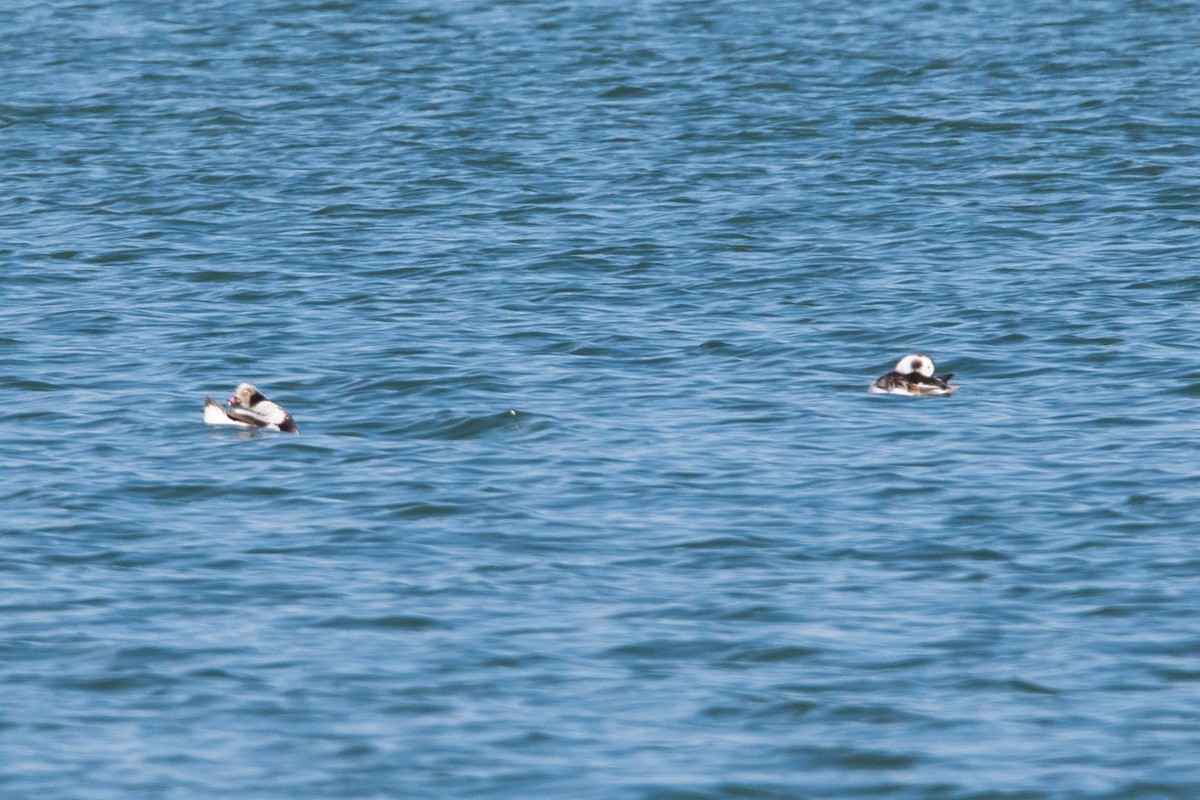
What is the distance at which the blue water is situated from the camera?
12.5 metres

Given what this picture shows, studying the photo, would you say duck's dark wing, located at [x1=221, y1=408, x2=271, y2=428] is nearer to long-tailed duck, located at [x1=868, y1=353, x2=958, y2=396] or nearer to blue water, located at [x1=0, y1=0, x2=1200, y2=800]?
blue water, located at [x1=0, y1=0, x2=1200, y2=800]

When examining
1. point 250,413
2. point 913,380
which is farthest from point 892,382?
point 250,413

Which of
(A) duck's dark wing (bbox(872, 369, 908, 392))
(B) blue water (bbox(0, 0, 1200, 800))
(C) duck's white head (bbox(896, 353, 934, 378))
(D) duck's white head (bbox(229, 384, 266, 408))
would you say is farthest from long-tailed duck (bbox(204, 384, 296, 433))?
(C) duck's white head (bbox(896, 353, 934, 378))

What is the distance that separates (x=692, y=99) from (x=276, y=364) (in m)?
18.4

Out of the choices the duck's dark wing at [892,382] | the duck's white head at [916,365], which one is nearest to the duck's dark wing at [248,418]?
the duck's dark wing at [892,382]

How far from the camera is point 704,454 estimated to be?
1839 cm

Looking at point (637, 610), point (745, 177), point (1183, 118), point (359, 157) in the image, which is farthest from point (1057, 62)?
point (637, 610)

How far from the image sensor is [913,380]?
20.1 metres

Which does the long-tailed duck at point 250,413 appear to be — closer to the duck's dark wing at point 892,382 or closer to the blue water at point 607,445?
the blue water at point 607,445

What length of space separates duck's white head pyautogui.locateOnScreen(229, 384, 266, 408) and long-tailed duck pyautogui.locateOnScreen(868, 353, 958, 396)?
19.9ft

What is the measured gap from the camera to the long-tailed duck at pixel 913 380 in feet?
65.8

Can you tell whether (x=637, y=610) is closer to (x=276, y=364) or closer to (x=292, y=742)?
(x=292, y=742)

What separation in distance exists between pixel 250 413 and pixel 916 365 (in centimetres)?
645

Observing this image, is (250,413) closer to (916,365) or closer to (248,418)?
(248,418)
